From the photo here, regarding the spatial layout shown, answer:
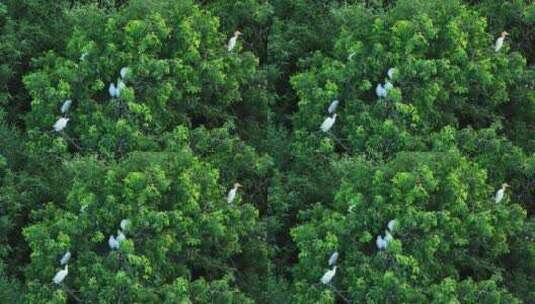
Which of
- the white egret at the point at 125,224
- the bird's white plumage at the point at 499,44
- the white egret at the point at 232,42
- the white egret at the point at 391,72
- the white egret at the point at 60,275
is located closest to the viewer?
the white egret at the point at 125,224

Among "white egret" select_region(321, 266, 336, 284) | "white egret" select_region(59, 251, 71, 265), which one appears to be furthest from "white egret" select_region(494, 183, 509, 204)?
"white egret" select_region(59, 251, 71, 265)

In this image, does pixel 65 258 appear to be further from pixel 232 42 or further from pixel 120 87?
pixel 232 42

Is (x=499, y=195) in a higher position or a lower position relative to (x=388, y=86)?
lower

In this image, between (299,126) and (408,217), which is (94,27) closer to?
→ (299,126)

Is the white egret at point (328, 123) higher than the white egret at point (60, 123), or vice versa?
the white egret at point (328, 123)

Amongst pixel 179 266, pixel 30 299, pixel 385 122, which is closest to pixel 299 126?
pixel 385 122

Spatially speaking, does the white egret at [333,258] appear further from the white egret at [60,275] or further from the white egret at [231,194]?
the white egret at [60,275]

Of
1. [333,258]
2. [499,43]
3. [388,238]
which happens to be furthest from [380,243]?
[499,43]

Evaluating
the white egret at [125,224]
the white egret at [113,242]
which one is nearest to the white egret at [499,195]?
the white egret at [125,224]
